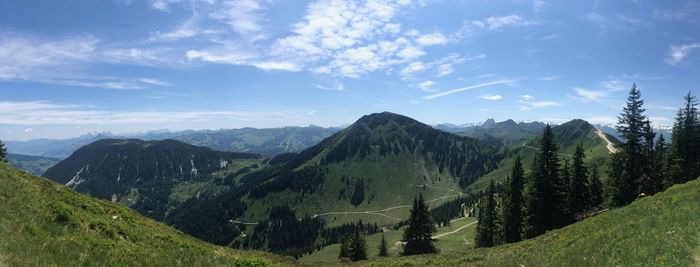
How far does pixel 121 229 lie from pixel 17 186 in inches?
233

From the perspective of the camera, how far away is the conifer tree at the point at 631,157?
→ 6359 centimetres

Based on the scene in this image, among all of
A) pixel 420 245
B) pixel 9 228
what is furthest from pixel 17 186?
pixel 420 245

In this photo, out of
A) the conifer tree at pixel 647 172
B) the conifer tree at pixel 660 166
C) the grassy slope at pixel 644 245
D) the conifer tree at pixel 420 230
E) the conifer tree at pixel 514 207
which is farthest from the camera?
the conifer tree at pixel 420 230

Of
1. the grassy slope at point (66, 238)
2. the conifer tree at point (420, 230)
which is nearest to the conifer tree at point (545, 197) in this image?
the conifer tree at point (420, 230)

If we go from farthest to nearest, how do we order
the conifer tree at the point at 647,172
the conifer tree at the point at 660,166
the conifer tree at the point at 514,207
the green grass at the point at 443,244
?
the green grass at the point at 443,244
the conifer tree at the point at 514,207
the conifer tree at the point at 660,166
the conifer tree at the point at 647,172

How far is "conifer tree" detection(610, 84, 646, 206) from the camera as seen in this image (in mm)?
63594

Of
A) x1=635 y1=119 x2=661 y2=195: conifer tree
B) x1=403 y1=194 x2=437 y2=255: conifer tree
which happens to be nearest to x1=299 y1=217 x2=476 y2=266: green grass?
x1=403 y1=194 x2=437 y2=255: conifer tree

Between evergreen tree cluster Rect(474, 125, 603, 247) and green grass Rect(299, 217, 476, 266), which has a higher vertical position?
evergreen tree cluster Rect(474, 125, 603, 247)

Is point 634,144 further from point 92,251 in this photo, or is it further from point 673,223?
point 92,251

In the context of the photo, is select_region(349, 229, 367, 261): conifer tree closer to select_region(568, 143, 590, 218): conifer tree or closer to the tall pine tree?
the tall pine tree

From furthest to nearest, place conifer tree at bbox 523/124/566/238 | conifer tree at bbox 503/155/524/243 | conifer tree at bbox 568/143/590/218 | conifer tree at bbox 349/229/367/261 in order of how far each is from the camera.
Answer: conifer tree at bbox 349/229/367/261 → conifer tree at bbox 503/155/524/243 → conifer tree at bbox 568/143/590/218 → conifer tree at bbox 523/124/566/238

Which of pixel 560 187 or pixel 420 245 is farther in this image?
pixel 420 245

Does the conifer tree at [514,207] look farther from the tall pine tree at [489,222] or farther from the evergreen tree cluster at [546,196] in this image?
the tall pine tree at [489,222]

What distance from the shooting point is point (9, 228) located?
1394cm
